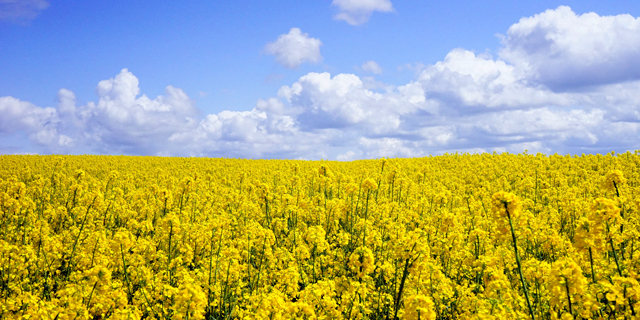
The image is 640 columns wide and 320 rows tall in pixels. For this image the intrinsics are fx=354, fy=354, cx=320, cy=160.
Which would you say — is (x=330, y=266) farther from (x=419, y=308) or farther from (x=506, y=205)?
(x=506, y=205)

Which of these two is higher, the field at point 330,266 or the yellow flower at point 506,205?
the yellow flower at point 506,205

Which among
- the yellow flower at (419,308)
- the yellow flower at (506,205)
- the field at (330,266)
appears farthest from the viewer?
the field at (330,266)

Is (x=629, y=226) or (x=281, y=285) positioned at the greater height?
(x=629, y=226)

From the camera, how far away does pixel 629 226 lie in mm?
8312

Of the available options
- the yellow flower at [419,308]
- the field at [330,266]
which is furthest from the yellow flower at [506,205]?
the yellow flower at [419,308]

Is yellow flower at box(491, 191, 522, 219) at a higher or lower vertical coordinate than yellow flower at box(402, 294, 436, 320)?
higher

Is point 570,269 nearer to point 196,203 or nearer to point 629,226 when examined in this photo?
point 629,226

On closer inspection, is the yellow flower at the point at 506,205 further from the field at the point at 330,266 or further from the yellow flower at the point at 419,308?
the yellow flower at the point at 419,308

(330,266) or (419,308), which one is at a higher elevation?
(419,308)

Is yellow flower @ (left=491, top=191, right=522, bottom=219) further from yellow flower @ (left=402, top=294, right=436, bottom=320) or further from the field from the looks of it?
yellow flower @ (left=402, top=294, right=436, bottom=320)

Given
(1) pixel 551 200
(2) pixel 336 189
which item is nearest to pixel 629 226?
(1) pixel 551 200

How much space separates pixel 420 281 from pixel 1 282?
305 inches

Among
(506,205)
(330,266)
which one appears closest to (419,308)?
(506,205)

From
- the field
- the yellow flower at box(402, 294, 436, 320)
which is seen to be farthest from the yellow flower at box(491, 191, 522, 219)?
the yellow flower at box(402, 294, 436, 320)
